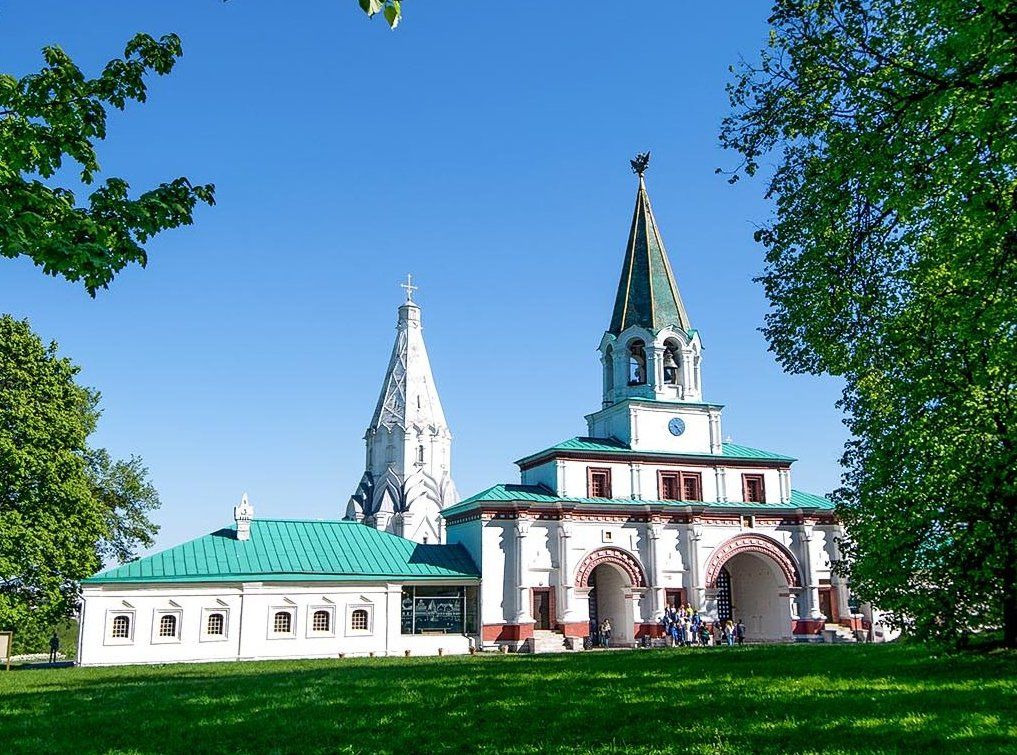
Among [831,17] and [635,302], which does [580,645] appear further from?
[831,17]

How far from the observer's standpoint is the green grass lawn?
951 cm

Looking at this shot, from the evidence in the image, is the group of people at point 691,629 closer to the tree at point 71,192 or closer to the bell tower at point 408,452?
the bell tower at point 408,452

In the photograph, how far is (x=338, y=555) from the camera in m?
36.2

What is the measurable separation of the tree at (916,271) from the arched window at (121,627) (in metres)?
26.0

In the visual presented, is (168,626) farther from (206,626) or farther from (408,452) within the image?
(408,452)

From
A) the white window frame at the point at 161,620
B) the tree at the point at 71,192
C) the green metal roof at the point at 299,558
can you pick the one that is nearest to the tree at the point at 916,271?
the tree at the point at 71,192

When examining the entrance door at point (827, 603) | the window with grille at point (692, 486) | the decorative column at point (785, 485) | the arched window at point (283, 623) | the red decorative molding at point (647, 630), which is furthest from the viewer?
the decorative column at point (785, 485)

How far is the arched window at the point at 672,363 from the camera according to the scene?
41250 mm

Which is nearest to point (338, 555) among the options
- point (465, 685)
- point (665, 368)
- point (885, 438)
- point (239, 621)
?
point (239, 621)

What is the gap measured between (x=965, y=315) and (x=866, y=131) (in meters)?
2.59

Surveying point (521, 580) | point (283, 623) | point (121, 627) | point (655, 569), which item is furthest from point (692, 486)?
point (121, 627)

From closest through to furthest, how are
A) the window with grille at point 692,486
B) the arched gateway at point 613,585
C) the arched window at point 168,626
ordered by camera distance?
the arched window at point 168,626 → the arched gateway at point 613,585 → the window with grille at point 692,486

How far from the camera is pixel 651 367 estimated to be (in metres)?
40.6

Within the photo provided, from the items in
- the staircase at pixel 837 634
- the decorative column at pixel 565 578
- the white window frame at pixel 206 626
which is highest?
the decorative column at pixel 565 578
